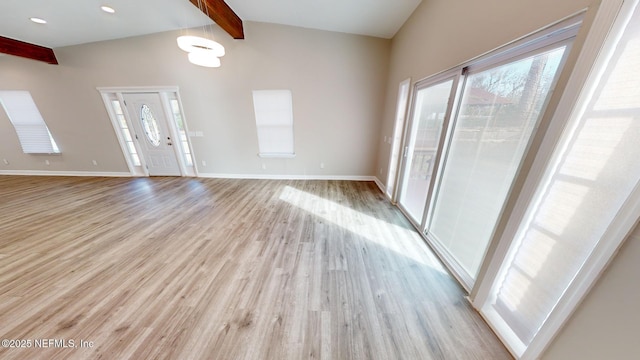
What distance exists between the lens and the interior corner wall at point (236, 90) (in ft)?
13.0

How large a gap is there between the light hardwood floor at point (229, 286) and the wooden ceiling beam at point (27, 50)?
10.3 ft

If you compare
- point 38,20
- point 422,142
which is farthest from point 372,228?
point 38,20

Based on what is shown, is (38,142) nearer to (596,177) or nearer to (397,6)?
(397,6)

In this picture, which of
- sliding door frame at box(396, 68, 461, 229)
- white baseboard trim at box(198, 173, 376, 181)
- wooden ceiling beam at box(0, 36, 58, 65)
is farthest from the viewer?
white baseboard trim at box(198, 173, 376, 181)

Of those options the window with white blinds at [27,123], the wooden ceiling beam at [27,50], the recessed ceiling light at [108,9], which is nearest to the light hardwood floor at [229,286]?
the window with white blinds at [27,123]

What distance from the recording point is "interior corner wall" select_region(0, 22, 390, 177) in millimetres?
3967

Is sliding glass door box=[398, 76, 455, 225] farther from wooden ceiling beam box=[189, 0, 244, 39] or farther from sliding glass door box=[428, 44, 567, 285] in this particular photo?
wooden ceiling beam box=[189, 0, 244, 39]

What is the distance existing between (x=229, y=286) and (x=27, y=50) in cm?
667

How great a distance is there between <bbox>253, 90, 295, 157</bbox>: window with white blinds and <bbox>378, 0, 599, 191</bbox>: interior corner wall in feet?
7.67

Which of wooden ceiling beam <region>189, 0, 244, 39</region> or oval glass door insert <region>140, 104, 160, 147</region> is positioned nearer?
wooden ceiling beam <region>189, 0, 244, 39</region>

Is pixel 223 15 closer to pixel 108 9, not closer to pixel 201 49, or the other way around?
pixel 201 49

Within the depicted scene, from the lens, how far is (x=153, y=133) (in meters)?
4.64

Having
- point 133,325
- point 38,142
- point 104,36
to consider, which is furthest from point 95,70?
point 133,325

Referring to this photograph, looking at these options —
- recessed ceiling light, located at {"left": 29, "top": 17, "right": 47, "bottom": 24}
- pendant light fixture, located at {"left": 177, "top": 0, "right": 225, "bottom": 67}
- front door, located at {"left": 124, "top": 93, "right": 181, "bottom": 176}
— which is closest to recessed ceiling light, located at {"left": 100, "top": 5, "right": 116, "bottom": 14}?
recessed ceiling light, located at {"left": 29, "top": 17, "right": 47, "bottom": 24}
